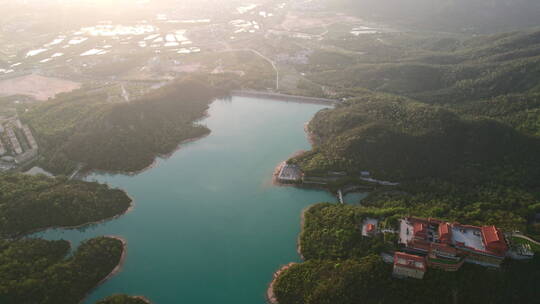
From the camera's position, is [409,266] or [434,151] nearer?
[409,266]

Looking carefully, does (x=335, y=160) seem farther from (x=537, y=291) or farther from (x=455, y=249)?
(x=537, y=291)

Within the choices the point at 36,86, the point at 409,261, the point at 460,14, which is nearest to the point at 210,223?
the point at 409,261

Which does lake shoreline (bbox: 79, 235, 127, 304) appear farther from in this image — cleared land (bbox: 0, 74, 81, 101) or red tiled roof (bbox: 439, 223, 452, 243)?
cleared land (bbox: 0, 74, 81, 101)

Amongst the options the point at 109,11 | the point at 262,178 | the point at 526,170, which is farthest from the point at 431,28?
the point at 109,11

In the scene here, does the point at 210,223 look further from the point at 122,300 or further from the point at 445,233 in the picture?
the point at 445,233

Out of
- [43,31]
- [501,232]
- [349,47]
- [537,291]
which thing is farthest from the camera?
[43,31]

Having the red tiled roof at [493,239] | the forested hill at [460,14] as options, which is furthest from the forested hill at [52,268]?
the forested hill at [460,14]
